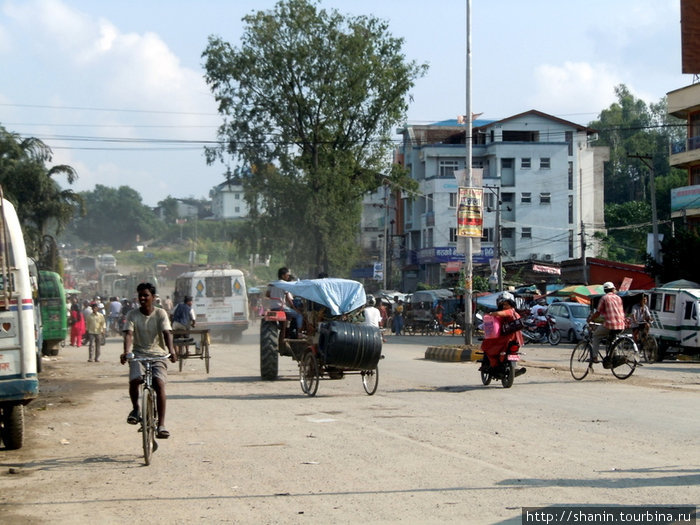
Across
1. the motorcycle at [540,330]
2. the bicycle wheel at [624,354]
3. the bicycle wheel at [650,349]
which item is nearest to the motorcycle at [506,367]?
the bicycle wheel at [624,354]

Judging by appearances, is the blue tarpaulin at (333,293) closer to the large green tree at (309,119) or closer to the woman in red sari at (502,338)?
the woman in red sari at (502,338)

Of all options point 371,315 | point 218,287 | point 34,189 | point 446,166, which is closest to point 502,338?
point 371,315

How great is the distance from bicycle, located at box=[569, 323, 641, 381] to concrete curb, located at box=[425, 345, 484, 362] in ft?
23.6

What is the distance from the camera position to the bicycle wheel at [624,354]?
1919 cm

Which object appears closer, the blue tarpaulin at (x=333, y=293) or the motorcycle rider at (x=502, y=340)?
the motorcycle rider at (x=502, y=340)

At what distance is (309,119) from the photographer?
180ft

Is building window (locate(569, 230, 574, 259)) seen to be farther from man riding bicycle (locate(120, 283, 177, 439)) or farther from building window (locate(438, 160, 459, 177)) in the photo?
man riding bicycle (locate(120, 283, 177, 439))

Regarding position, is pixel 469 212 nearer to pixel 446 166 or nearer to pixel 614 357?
pixel 614 357

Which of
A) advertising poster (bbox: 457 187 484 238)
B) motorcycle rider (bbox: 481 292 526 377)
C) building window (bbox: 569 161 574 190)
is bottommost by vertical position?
motorcycle rider (bbox: 481 292 526 377)

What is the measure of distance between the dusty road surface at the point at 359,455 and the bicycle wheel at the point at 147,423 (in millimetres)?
194

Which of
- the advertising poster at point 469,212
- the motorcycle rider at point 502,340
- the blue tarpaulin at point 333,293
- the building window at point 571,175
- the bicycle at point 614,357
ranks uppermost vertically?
the building window at point 571,175

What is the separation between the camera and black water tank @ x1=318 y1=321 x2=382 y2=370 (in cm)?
1653

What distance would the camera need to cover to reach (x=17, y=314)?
10.8 meters

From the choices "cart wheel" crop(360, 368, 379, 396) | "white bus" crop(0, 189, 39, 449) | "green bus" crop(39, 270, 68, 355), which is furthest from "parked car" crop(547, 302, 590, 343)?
"white bus" crop(0, 189, 39, 449)
